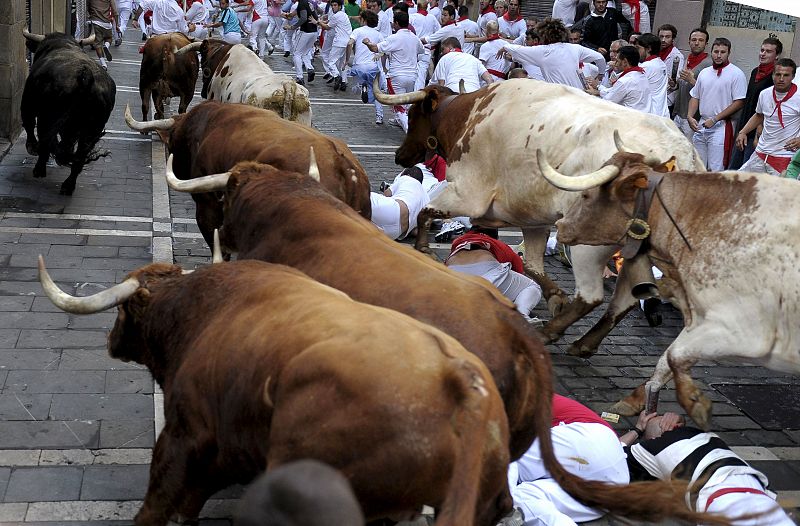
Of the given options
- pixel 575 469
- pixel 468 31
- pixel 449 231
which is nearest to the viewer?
pixel 575 469

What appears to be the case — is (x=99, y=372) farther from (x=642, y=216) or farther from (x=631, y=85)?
(x=631, y=85)

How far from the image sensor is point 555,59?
12.4 metres

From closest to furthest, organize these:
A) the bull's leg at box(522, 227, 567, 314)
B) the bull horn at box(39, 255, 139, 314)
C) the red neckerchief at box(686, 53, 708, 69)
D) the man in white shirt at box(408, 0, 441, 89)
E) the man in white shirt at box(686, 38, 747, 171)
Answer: the bull horn at box(39, 255, 139, 314)
the bull's leg at box(522, 227, 567, 314)
the man in white shirt at box(686, 38, 747, 171)
the red neckerchief at box(686, 53, 708, 69)
the man in white shirt at box(408, 0, 441, 89)

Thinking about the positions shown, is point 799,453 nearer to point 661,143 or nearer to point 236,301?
point 661,143

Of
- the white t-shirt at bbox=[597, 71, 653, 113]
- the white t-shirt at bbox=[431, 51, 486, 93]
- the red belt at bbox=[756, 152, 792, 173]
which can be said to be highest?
the white t-shirt at bbox=[597, 71, 653, 113]

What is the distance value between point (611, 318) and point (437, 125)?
2605mm

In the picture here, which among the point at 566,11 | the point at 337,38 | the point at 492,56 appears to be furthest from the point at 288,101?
the point at 337,38

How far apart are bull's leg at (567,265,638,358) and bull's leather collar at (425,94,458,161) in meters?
2.34

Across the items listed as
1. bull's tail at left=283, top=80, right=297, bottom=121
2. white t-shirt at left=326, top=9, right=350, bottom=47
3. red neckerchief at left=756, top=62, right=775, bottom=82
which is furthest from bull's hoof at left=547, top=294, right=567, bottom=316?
white t-shirt at left=326, top=9, right=350, bottom=47

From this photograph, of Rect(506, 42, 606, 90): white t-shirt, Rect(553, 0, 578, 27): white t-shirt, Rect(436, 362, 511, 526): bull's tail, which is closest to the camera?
Rect(436, 362, 511, 526): bull's tail

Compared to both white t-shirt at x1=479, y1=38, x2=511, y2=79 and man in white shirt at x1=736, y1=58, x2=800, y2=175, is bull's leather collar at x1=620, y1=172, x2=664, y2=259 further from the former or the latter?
white t-shirt at x1=479, y1=38, x2=511, y2=79

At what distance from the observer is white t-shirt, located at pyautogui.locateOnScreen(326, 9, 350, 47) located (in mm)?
21609

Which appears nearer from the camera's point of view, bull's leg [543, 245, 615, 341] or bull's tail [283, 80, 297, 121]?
bull's leg [543, 245, 615, 341]

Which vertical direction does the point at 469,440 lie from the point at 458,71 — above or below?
above
